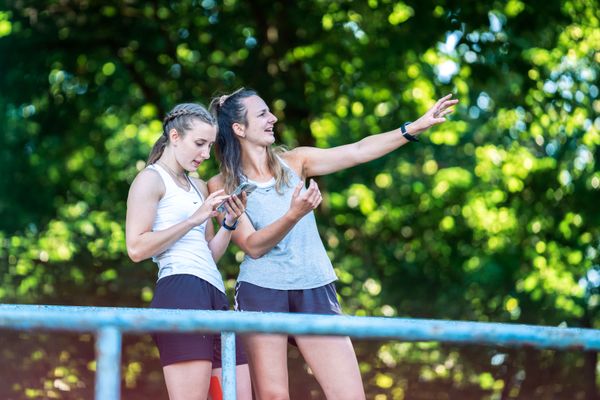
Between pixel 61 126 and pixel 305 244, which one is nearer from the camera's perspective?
pixel 305 244

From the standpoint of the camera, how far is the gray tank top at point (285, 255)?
11.5 feet

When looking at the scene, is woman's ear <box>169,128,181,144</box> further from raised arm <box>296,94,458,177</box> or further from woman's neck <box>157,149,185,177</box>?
raised arm <box>296,94,458,177</box>

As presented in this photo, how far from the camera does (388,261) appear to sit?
8.76m

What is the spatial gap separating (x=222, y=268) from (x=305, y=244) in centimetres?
491

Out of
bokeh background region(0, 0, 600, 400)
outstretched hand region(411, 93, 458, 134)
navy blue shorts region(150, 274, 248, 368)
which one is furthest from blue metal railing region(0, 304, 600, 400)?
bokeh background region(0, 0, 600, 400)

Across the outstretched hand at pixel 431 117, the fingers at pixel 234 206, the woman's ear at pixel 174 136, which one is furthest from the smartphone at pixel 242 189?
the outstretched hand at pixel 431 117

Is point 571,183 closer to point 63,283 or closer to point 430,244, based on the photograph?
point 430,244

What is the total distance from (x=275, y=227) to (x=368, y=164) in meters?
4.84

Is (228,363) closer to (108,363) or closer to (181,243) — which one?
(108,363)

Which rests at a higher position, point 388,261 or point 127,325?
point 388,261

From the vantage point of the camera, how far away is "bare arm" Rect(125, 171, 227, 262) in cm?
316

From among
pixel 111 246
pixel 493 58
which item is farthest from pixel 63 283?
pixel 493 58

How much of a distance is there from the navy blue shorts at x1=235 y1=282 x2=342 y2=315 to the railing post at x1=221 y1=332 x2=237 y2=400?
38.1 inches

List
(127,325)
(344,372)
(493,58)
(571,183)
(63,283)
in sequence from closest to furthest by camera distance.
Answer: (127,325), (344,372), (493,58), (571,183), (63,283)
